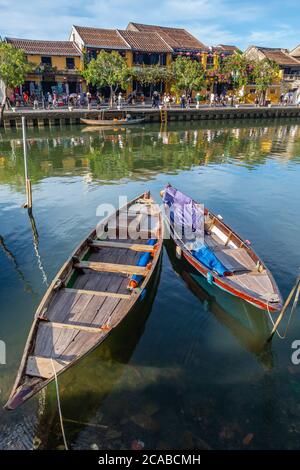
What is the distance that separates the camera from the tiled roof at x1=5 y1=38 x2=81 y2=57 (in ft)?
190

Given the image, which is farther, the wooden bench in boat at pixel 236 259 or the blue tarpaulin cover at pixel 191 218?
the wooden bench in boat at pixel 236 259

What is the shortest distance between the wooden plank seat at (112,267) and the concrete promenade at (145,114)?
4350 cm

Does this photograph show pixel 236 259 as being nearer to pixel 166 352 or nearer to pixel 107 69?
pixel 166 352

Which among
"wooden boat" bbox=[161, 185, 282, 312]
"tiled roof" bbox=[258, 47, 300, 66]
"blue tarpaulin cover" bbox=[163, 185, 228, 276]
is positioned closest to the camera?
"wooden boat" bbox=[161, 185, 282, 312]

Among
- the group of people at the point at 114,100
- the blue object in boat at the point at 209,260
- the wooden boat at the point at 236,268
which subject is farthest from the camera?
the group of people at the point at 114,100

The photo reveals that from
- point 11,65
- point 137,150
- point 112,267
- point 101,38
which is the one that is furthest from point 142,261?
point 101,38

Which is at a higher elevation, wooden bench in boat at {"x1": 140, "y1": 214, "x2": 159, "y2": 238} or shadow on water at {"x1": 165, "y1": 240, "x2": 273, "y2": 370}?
wooden bench in boat at {"x1": 140, "y1": 214, "x2": 159, "y2": 238}

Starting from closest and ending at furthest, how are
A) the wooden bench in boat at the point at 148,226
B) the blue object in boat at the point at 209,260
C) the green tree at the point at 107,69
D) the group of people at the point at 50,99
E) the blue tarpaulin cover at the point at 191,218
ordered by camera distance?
the blue object in boat at the point at 209,260, the blue tarpaulin cover at the point at 191,218, the wooden bench in boat at the point at 148,226, the green tree at the point at 107,69, the group of people at the point at 50,99

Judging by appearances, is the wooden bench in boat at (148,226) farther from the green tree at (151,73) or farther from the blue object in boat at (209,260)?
the green tree at (151,73)

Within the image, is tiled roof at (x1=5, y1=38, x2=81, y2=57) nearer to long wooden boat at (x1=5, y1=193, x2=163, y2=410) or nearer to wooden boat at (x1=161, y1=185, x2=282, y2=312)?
long wooden boat at (x1=5, y1=193, x2=163, y2=410)

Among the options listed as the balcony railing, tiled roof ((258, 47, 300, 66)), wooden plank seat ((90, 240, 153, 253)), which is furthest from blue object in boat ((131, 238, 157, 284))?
tiled roof ((258, 47, 300, 66))

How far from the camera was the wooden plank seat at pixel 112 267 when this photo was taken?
12.7 meters

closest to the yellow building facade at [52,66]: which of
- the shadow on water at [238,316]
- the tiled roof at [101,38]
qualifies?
the tiled roof at [101,38]
